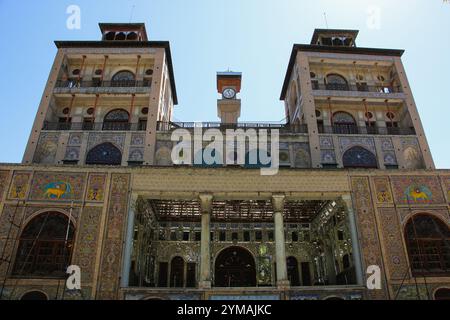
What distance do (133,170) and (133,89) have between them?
29.5 ft

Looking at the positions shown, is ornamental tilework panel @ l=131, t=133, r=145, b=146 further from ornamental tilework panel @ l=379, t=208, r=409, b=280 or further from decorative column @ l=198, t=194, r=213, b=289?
ornamental tilework panel @ l=379, t=208, r=409, b=280

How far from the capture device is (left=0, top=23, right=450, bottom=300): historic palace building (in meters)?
17.0

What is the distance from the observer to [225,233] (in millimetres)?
25609

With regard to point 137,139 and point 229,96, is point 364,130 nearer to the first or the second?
point 229,96

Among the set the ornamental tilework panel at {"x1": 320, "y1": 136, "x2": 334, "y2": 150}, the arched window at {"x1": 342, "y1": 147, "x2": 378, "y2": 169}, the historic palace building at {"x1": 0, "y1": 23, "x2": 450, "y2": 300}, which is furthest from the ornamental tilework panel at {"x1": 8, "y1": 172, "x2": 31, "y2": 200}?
the arched window at {"x1": 342, "y1": 147, "x2": 378, "y2": 169}

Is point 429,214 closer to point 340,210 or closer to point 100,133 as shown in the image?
point 340,210

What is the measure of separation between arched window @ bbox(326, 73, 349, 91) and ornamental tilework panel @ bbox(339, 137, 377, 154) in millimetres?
4737

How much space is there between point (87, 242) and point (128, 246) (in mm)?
1968

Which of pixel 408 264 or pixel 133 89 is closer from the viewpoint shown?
pixel 408 264

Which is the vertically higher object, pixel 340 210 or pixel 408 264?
pixel 340 210

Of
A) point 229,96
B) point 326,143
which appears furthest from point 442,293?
point 229,96

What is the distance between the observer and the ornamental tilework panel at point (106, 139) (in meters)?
23.8
